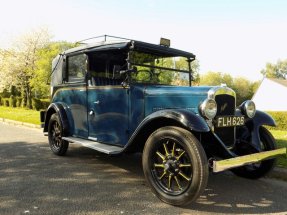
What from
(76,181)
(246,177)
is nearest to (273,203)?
(246,177)

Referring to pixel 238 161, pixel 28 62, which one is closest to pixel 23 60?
pixel 28 62

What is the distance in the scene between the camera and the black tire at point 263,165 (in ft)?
15.3

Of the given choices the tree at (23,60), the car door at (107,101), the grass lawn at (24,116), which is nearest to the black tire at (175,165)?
the car door at (107,101)

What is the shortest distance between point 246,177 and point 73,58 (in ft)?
12.8

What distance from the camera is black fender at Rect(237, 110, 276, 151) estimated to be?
181 inches

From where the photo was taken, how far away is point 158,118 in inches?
159

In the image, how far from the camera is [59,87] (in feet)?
21.7

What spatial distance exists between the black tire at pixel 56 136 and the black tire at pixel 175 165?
2.84m

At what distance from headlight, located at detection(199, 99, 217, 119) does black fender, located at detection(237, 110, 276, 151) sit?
3.35 ft

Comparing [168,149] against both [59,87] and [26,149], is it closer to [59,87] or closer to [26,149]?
[59,87]

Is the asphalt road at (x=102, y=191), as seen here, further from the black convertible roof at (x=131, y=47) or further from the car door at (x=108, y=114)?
the black convertible roof at (x=131, y=47)

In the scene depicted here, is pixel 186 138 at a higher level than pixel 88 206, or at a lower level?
higher

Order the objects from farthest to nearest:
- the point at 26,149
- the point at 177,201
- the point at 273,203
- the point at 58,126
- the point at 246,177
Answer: the point at 26,149, the point at 58,126, the point at 246,177, the point at 273,203, the point at 177,201

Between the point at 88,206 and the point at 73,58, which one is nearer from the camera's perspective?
the point at 88,206
